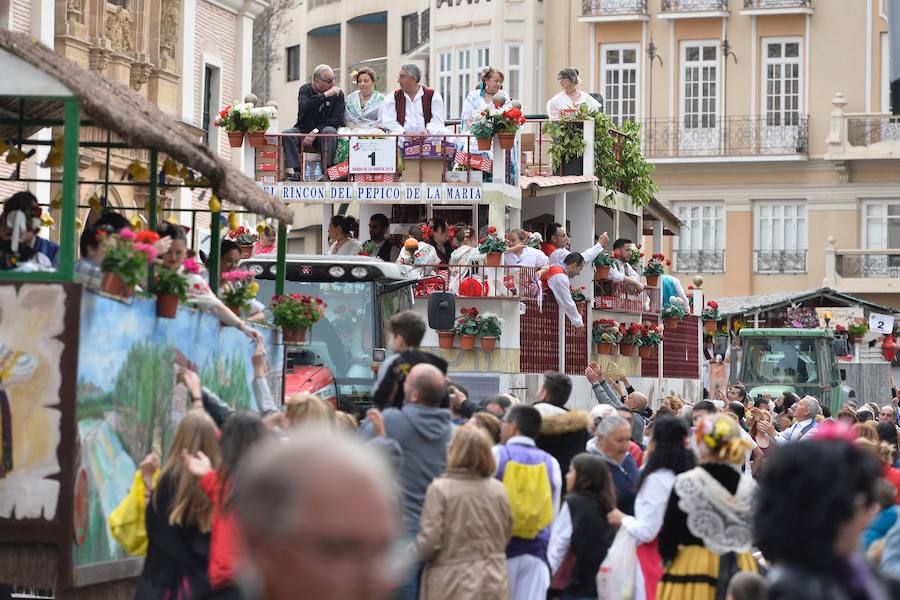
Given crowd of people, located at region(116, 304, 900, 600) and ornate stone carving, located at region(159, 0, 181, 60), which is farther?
ornate stone carving, located at region(159, 0, 181, 60)

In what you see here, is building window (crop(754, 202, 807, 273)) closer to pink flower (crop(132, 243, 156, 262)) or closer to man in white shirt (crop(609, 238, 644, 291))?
man in white shirt (crop(609, 238, 644, 291))

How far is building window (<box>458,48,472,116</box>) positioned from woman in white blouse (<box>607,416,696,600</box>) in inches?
1943

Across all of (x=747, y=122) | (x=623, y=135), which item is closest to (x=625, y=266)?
(x=623, y=135)

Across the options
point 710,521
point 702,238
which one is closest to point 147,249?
point 710,521

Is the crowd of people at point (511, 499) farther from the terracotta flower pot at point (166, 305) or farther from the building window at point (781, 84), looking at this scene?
the building window at point (781, 84)

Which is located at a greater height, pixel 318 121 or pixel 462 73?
pixel 462 73

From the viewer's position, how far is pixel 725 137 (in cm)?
5997

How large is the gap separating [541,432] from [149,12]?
25.5 meters

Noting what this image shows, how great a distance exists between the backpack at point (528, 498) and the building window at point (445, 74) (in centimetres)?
4929

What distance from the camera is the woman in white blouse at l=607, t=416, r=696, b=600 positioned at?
1062 centimetres

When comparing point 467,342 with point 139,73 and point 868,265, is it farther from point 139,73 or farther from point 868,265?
point 868,265

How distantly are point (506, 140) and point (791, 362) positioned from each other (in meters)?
14.9

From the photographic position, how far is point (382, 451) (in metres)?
10.3

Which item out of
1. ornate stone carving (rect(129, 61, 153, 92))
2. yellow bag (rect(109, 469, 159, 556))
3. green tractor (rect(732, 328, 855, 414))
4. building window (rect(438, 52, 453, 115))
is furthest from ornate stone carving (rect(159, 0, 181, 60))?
yellow bag (rect(109, 469, 159, 556))
